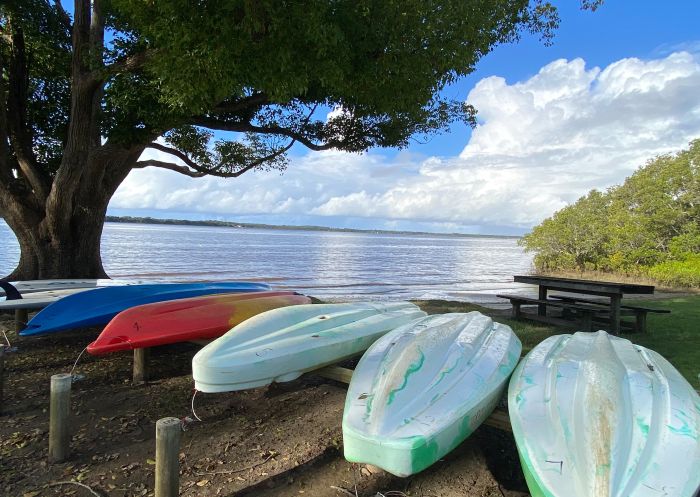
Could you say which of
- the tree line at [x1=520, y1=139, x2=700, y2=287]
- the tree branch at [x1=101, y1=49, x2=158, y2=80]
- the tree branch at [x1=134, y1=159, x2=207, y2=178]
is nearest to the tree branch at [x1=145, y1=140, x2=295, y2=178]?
the tree branch at [x1=134, y1=159, x2=207, y2=178]

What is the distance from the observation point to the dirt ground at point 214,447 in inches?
109

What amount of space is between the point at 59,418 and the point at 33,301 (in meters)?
3.19

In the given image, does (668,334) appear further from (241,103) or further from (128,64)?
(128,64)

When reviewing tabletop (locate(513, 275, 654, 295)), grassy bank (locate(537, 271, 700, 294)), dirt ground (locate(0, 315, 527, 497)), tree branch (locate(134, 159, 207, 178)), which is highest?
tree branch (locate(134, 159, 207, 178))

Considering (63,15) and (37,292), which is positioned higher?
(63,15)

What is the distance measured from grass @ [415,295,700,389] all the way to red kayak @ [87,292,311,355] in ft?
10.6

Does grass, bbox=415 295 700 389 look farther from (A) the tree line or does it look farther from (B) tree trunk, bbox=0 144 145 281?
(A) the tree line

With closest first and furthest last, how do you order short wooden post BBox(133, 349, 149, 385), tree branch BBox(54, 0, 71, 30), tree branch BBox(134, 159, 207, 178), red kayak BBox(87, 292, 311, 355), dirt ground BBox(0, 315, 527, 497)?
dirt ground BBox(0, 315, 527, 497), red kayak BBox(87, 292, 311, 355), short wooden post BBox(133, 349, 149, 385), tree branch BBox(54, 0, 71, 30), tree branch BBox(134, 159, 207, 178)

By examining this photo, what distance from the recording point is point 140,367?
4340 millimetres

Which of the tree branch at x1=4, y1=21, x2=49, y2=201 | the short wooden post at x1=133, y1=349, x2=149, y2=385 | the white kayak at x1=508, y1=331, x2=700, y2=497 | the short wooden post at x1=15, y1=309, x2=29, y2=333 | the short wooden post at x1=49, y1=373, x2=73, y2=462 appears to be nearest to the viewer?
the white kayak at x1=508, y1=331, x2=700, y2=497

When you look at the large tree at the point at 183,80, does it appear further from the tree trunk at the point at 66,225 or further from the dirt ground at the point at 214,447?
the dirt ground at the point at 214,447

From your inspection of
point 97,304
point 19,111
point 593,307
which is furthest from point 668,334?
point 19,111

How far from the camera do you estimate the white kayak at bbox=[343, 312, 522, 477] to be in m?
2.26

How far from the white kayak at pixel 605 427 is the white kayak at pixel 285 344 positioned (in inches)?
53.7
